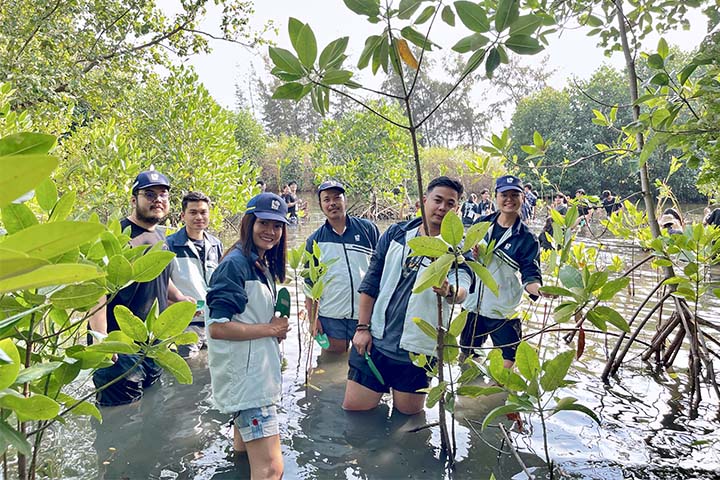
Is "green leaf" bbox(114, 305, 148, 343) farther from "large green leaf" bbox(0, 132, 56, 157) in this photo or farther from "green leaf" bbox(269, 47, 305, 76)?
"green leaf" bbox(269, 47, 305, 76)

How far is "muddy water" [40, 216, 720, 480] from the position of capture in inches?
110

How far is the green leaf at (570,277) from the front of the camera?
5.21 ft

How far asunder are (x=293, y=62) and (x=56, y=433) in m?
3.24

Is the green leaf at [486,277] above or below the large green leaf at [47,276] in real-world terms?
below

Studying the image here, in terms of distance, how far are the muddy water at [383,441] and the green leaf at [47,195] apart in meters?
2.19

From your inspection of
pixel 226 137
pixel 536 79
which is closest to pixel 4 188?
pixel 226 137

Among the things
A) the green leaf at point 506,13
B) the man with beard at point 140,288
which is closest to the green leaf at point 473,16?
the green leaf at point 506,13

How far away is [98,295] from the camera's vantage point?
1067 mm

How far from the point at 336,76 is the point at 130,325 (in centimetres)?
109

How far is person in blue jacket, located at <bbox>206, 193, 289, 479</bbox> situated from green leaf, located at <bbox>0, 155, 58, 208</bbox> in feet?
6.39

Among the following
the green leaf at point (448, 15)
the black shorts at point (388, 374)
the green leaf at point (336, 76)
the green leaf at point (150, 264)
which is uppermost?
the green leaf at point (448, 15)

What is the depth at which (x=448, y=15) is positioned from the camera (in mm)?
1792

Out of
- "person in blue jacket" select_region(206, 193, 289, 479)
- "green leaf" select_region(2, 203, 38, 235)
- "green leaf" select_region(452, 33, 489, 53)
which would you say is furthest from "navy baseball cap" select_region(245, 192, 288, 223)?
"green leaf" select_region(2, 203, 38, 235)

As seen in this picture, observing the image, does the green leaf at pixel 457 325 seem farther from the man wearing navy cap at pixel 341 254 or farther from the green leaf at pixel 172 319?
the man wearing navy cap at pixel 341 254
